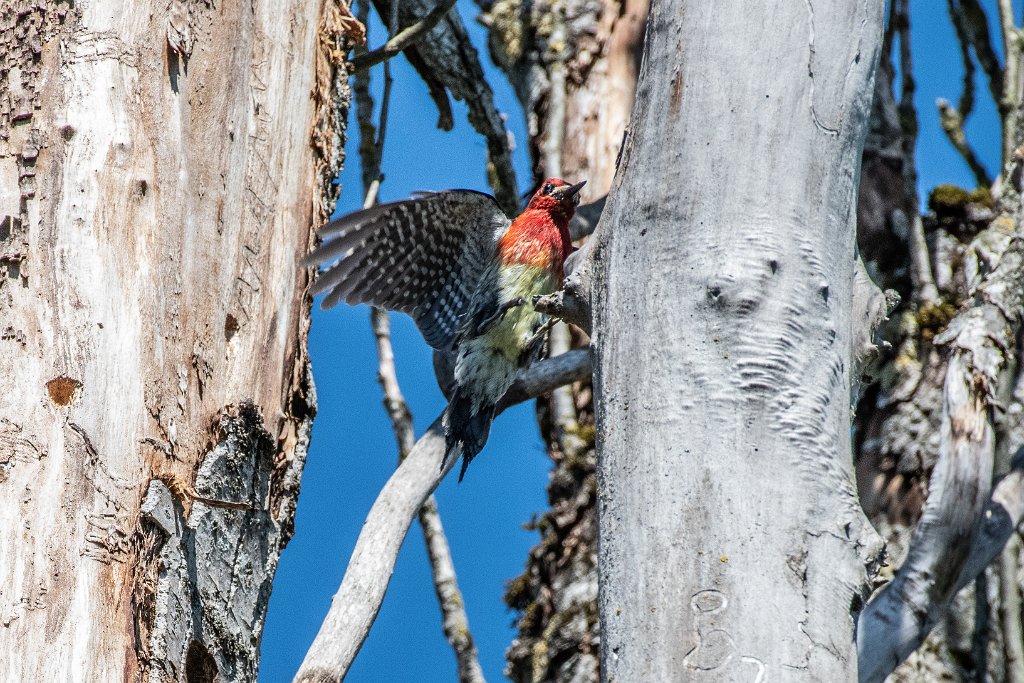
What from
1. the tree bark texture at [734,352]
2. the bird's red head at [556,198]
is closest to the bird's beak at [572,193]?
the bird's red head at [556,198]

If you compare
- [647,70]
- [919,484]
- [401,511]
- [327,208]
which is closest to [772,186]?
[647,70]

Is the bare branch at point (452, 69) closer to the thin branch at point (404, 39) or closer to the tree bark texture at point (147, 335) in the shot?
the thin branch at point (404, 39)

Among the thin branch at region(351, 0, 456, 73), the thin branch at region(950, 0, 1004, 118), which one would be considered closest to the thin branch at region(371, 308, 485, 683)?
the thin branch at region(351, 0, 456, 73)

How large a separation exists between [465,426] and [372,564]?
94cm

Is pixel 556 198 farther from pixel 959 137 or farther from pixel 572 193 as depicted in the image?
pixel 959 137

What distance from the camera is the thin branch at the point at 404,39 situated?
2945 mm

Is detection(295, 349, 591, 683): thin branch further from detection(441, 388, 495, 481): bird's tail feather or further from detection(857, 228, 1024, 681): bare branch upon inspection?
detection(857, 228, 1024, 681): bare branch

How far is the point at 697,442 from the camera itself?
1.25m

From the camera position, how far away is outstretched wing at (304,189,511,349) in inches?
134

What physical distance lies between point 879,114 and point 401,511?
2.86 metres

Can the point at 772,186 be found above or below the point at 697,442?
above

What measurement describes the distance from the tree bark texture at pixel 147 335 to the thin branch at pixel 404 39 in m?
0.55

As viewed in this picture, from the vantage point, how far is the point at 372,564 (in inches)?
85.1

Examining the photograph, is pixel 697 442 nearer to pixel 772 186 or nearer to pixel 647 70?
pixel 772 186
